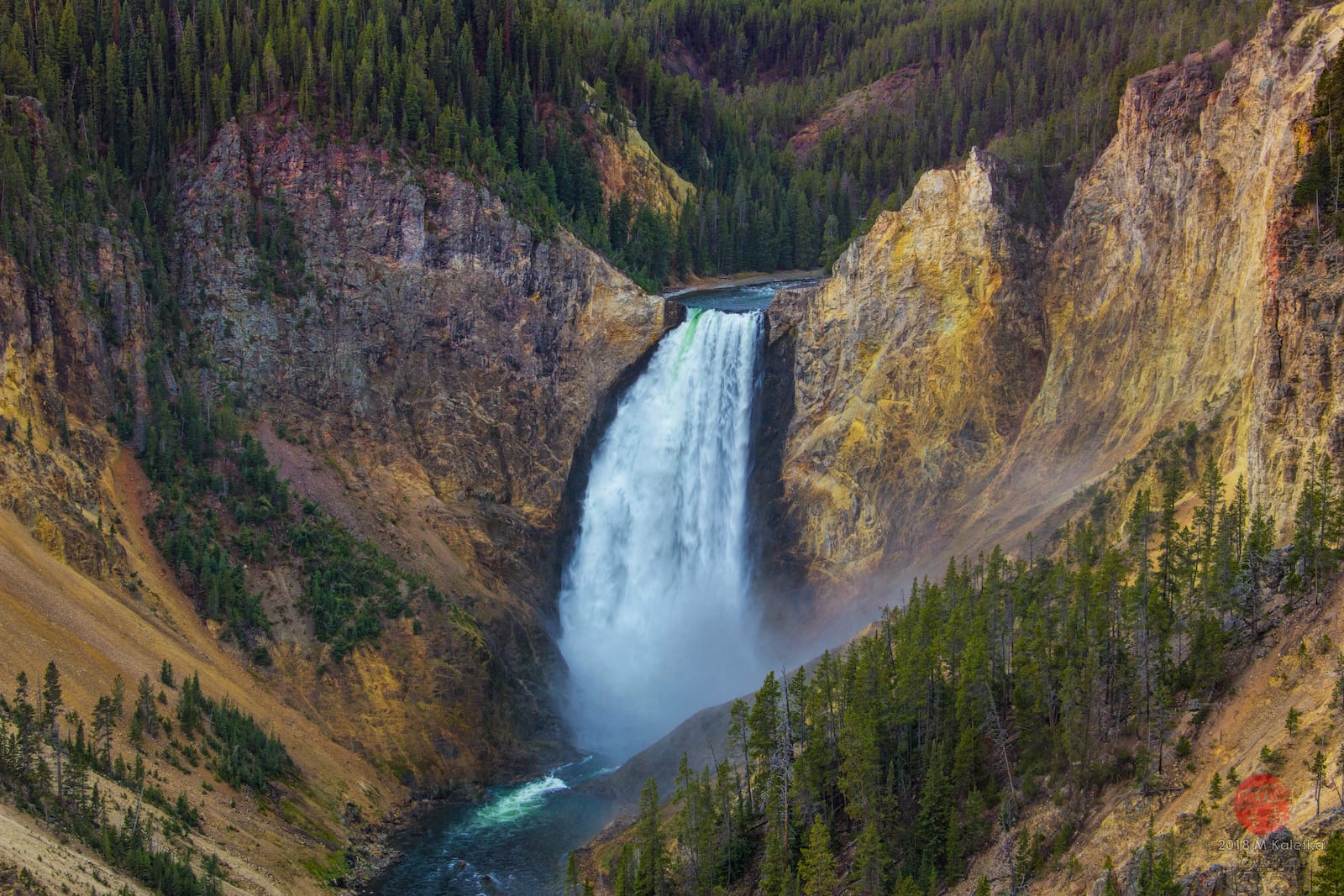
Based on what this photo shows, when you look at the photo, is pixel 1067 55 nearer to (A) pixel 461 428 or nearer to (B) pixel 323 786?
(A) pixel 461 428

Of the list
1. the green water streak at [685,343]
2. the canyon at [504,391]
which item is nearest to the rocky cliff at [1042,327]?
the canyon at [504,391]

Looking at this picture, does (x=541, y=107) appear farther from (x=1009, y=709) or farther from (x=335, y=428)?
(x=1009, y=709)

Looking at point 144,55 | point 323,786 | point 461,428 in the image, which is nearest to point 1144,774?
point 323,786

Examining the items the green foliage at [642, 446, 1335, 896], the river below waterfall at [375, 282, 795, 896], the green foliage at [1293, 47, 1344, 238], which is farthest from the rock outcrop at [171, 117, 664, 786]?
the green foliage at [1293, 47, 1344, 238]

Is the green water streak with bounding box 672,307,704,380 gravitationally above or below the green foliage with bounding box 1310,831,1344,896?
below
